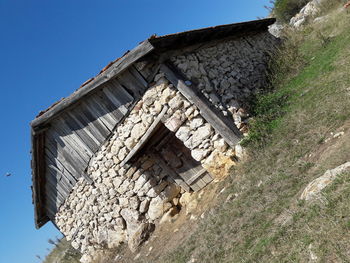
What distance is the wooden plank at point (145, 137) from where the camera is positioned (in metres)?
7.79

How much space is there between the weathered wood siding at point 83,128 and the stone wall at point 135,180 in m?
0.22

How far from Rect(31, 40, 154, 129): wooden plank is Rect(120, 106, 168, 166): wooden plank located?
48.5 inches

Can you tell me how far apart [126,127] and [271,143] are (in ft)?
10.7

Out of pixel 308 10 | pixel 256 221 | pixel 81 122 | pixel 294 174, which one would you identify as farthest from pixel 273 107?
pixel 308 10

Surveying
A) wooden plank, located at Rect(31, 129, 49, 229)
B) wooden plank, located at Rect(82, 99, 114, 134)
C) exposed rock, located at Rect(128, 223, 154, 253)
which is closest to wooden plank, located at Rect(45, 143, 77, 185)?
wooden plank, located at Rect(31, 129, 49, 229)

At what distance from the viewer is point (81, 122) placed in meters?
8.80

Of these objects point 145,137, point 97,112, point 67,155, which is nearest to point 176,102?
point 145,137

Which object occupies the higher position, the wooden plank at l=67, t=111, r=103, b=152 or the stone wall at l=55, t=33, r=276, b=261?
the wooden plank at l=67, t=111, r=103, b=152

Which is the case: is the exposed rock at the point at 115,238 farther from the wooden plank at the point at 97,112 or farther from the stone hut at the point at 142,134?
the wooden plank at the point at 97,112

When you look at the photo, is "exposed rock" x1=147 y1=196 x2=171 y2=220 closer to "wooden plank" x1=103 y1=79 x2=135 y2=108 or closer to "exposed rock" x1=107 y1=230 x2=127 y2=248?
"exposed rock" x1=107 y1=230 x2=127 y2=248

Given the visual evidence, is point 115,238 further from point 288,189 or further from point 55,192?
point 288,189

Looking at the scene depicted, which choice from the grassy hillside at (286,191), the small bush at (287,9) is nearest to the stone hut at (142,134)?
the grassy hillside at (286,191)

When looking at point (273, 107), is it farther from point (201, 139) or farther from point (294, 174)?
point (294, 174)

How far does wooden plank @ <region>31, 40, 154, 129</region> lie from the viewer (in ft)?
24.1
